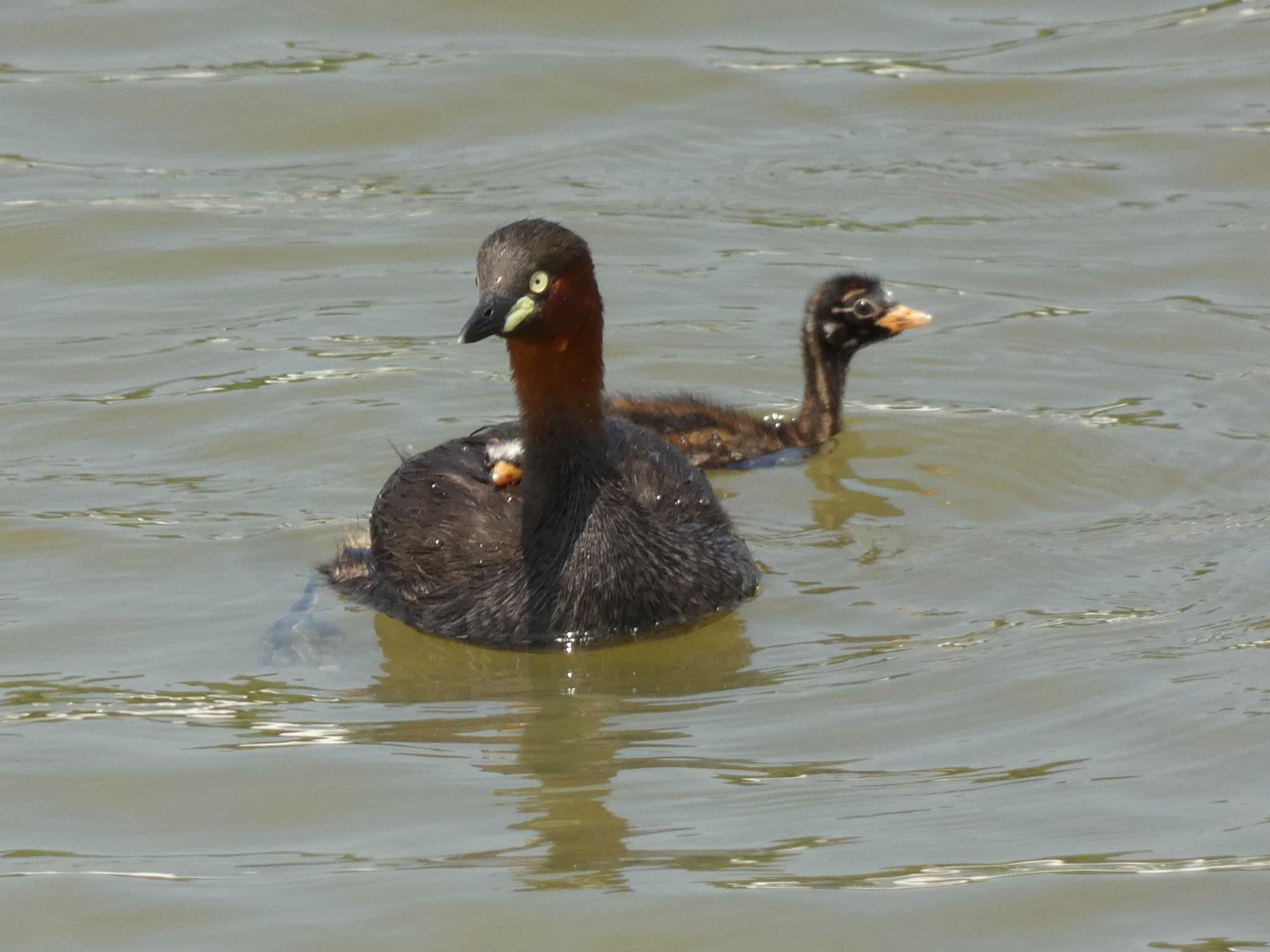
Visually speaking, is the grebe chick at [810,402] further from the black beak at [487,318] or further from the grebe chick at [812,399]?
the black beak at [487,318]

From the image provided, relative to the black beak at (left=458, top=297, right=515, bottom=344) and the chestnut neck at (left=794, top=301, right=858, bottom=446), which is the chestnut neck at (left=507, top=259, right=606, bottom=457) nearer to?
the black beak at (left=458, top=297, right=515, bottom=344)

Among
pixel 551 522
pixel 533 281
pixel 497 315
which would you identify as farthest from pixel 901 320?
pixel 497 315

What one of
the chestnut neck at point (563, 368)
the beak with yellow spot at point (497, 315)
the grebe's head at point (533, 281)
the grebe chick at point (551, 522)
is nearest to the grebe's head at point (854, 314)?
the grebe chick at point (551, 522)

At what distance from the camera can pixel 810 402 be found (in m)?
10.7

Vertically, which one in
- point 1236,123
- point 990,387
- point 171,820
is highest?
point 1236,123

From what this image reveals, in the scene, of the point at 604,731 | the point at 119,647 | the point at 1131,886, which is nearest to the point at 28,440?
the point at 119,647

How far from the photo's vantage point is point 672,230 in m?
12.8

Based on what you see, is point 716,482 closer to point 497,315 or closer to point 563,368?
point 563,368

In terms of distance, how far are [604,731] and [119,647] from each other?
197 cm

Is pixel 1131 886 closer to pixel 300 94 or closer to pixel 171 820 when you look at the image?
pixel 171 820

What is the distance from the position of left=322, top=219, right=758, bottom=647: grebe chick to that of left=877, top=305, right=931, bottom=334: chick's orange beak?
8.11 ft

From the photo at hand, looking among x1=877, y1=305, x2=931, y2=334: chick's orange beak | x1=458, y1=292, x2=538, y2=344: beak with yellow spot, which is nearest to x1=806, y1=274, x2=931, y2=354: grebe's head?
x1=877, y1=305, x2=931, y2=334: chick's orange beak

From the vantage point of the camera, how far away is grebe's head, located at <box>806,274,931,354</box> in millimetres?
10742

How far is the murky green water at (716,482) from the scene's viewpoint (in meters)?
6.01
